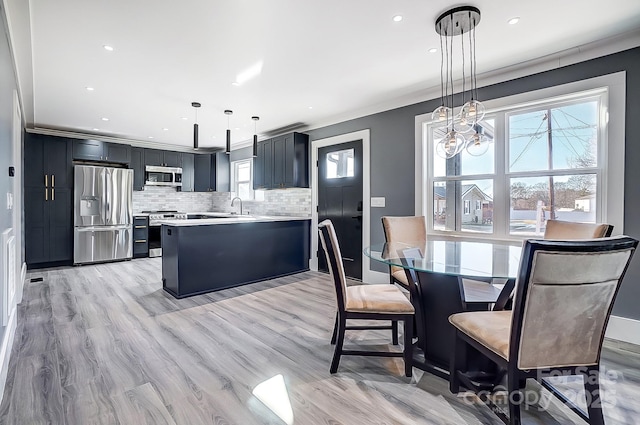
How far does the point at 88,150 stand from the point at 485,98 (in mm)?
6509

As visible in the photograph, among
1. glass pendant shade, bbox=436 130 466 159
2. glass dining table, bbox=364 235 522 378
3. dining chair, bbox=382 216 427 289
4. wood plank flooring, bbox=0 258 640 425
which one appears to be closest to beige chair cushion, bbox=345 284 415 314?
glass dining table, bbox=364 235 522 378

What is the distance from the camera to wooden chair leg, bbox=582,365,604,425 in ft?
4.50

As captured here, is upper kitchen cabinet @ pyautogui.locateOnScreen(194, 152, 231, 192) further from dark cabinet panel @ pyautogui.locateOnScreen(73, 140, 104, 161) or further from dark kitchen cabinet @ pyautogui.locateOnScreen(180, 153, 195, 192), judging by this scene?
dark cabinet panel @ pyautogui.locateOnScreen(73, 140, 104, 161)

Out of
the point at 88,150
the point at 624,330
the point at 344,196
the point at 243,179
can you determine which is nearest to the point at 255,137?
the point at 344,196

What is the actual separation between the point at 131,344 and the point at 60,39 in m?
2.55

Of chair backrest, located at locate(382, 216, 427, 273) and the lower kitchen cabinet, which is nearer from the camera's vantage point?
chair backrest, located at locate(382, 216, 427, 273)

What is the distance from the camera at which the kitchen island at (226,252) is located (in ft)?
11.8

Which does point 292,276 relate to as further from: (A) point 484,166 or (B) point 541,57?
(B) point 541,57

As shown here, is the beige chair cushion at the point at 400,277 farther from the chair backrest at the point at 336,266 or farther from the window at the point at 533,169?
the window at the point at 533,169

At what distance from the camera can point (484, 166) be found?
330 cm

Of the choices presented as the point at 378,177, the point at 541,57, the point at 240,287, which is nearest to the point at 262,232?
the point at 240,287

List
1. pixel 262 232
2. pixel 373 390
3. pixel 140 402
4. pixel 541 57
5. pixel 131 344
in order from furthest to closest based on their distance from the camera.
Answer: pixel 262 232, pixel 541 57, pixel 131 344, pixel 373 390, pixel 140 402

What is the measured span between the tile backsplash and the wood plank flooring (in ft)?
7.65

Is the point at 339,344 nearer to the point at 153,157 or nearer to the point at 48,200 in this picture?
the point at 48,200
